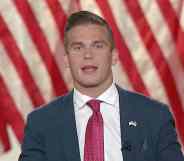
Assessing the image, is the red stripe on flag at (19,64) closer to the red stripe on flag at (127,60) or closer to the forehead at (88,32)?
the red stripe on flag at (127,60)

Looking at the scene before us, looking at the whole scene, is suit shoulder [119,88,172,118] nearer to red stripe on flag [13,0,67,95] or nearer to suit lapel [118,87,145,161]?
suit lapel [118,87,145,161]

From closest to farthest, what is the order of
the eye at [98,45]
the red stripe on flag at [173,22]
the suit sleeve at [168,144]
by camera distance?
the suit sleeve at [168,144] → the eye at [98,45] → the red stripe on flag at [173,22]

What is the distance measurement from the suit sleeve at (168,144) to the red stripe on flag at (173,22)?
55 cm

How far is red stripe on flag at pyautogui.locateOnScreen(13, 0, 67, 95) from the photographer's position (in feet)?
6.42

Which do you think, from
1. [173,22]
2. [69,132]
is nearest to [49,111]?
[69,132]

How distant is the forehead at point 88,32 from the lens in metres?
1.46

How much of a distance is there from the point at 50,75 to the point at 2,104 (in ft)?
0.67

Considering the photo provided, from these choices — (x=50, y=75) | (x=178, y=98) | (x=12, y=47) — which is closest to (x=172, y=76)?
(x=178, y=98)

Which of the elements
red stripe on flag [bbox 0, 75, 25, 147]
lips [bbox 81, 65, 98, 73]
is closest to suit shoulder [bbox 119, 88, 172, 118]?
lips [bbox 81, 65, 98, 73]

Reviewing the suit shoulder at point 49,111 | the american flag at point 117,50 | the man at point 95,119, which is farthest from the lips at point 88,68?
the american flag at point 117,50

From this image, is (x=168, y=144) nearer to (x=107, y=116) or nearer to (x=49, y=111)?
(x=107, y=116)

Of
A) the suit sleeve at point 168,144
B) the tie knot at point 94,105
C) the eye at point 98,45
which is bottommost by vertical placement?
the suit sleeve at point 168,144

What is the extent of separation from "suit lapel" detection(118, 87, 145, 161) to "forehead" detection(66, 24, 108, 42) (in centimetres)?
19

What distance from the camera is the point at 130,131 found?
1.43 meters
